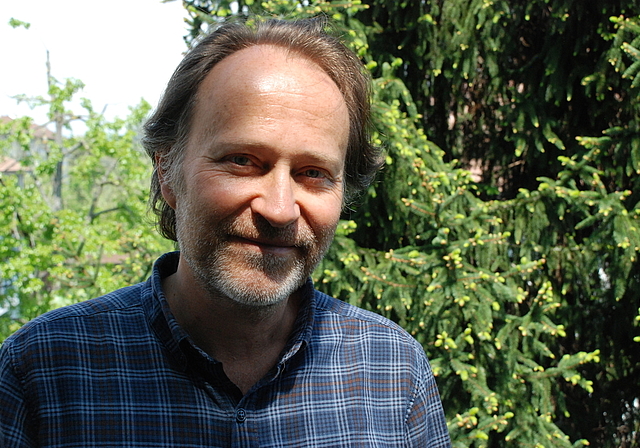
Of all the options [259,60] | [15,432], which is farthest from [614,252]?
[15,432]

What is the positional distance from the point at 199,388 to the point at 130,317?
0.84 ft

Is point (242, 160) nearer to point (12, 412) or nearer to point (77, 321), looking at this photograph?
point (77, 321)

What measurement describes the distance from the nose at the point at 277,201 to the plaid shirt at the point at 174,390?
14.1 inches

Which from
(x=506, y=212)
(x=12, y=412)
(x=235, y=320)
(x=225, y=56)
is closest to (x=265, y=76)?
(x=225, y=56)

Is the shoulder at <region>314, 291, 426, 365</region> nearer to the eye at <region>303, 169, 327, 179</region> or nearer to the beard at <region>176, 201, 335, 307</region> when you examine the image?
the beard at <region>176, 201, 335, 307</region>

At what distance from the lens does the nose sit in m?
1.27

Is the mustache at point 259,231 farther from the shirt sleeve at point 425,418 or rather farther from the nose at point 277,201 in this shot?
the shirt sleeve at point 425,418

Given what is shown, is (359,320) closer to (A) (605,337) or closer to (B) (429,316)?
(B) (429,316)

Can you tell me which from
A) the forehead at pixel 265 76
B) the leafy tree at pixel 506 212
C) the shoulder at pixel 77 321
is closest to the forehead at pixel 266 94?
the forehead at pixel 265 76

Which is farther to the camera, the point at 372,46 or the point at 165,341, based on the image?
the point at 372,46

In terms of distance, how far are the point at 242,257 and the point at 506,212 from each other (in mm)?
2780

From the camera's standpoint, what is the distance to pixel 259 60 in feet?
4.68

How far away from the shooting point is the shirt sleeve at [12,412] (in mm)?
1165

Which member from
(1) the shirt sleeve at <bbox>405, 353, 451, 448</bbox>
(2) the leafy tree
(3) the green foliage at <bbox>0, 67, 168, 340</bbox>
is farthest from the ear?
(3) the green foliage at <bbox>0, 67, 168, 340</bbox>
